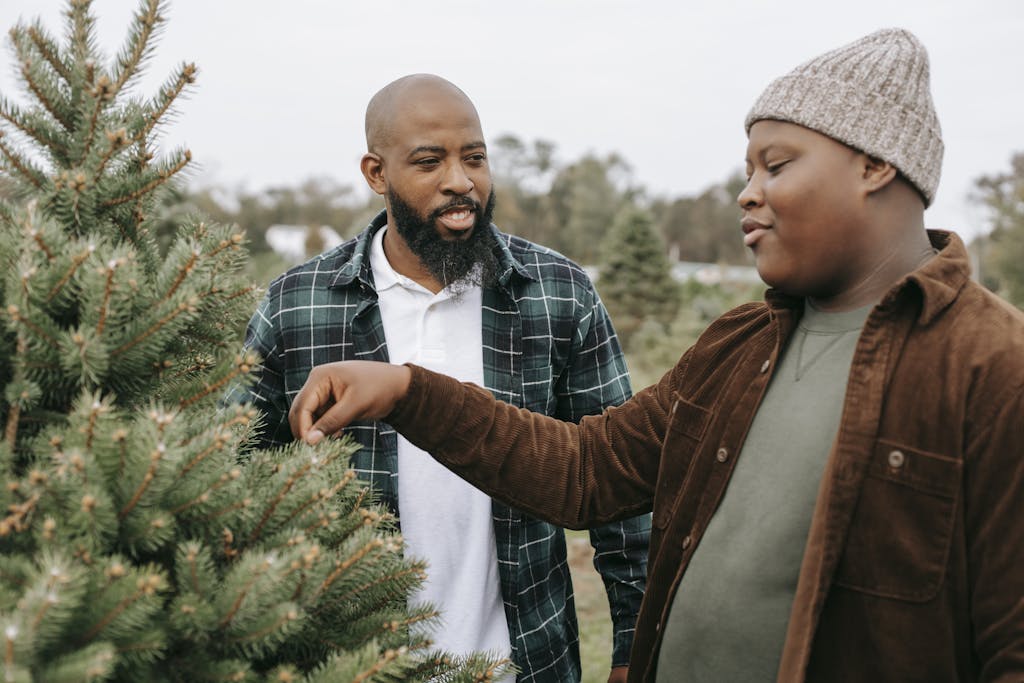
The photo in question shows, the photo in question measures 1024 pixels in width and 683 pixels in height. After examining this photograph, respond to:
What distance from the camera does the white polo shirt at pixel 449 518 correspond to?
110 inches

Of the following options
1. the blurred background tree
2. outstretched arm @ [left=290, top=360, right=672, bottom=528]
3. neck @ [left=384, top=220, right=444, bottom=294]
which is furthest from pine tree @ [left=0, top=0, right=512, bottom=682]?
the blurred background tree

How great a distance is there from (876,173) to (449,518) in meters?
1.74

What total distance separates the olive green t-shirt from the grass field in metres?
4.07

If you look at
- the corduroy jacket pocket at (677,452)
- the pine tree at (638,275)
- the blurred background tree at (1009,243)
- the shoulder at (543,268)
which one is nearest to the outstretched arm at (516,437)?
the corduroy jacket pocket at (677,452)

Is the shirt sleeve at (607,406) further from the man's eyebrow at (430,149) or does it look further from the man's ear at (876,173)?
the man's ear at (876,173)

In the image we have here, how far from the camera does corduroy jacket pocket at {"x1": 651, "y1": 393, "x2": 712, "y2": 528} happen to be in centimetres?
220

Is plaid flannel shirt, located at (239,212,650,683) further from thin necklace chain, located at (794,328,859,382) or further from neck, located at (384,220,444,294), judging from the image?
thin necklace chain, located at (794,328,859,382)

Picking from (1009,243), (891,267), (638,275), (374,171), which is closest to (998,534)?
(891,267)

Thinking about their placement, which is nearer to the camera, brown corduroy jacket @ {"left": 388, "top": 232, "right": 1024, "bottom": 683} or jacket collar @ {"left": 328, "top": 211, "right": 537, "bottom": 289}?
brown corduroy jacket @ {"left": 388, "top": 232, "right": 1024, "bottom": 683}

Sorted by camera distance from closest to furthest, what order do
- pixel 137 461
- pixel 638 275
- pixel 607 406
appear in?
pixel 137 461 < pixel 607 406 < pixel 638 275

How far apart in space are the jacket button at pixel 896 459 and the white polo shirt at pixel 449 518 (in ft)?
4.81

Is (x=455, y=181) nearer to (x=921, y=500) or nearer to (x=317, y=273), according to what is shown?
(x=317, y=273)

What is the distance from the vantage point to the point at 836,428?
1873 mm

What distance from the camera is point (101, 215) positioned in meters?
1.72
